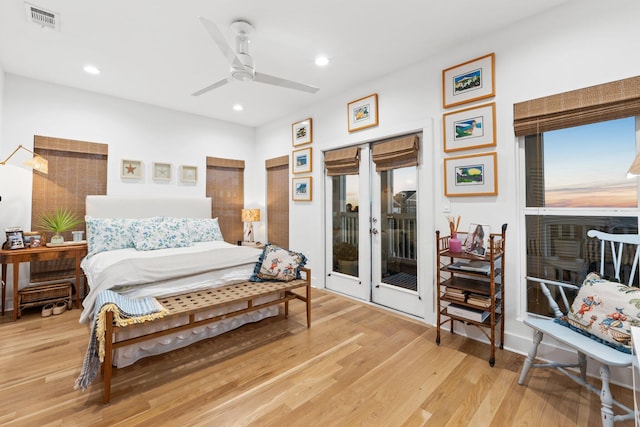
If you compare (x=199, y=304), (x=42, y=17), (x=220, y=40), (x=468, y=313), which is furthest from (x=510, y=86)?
(x=42, y=17)

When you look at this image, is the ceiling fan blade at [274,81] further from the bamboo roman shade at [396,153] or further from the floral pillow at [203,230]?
the floral pillow at [203,230]

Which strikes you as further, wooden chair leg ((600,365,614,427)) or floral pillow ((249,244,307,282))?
floral pillow ((249,244,307,282))

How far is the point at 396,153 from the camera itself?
10.7ft

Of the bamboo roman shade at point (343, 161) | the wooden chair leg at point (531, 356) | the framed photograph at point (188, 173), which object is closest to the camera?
the wooden chair leg at point (531, 356)

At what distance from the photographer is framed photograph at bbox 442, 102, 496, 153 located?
8.39ft

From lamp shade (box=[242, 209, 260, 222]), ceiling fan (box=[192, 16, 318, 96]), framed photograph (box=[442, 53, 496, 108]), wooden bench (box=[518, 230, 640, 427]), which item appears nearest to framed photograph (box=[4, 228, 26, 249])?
lamp shade (box=[242, 209, 260, 222])

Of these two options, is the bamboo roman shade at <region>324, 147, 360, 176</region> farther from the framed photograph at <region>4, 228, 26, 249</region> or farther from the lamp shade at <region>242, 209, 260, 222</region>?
the framed photograph at <region>4, 228, 26, 249</region>

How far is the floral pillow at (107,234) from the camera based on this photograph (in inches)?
136

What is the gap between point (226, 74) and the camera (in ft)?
11.2

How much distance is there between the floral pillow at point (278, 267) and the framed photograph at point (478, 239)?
1588 millimetres

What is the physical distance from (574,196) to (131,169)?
5101mm

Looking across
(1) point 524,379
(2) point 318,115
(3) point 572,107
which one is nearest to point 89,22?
(2) point 318,115

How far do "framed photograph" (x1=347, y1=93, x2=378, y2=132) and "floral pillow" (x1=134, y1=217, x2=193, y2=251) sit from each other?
262cm

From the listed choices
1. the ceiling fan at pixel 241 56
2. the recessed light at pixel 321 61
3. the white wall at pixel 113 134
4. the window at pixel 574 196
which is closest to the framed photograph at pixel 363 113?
the recessed light at pixel 321 61
